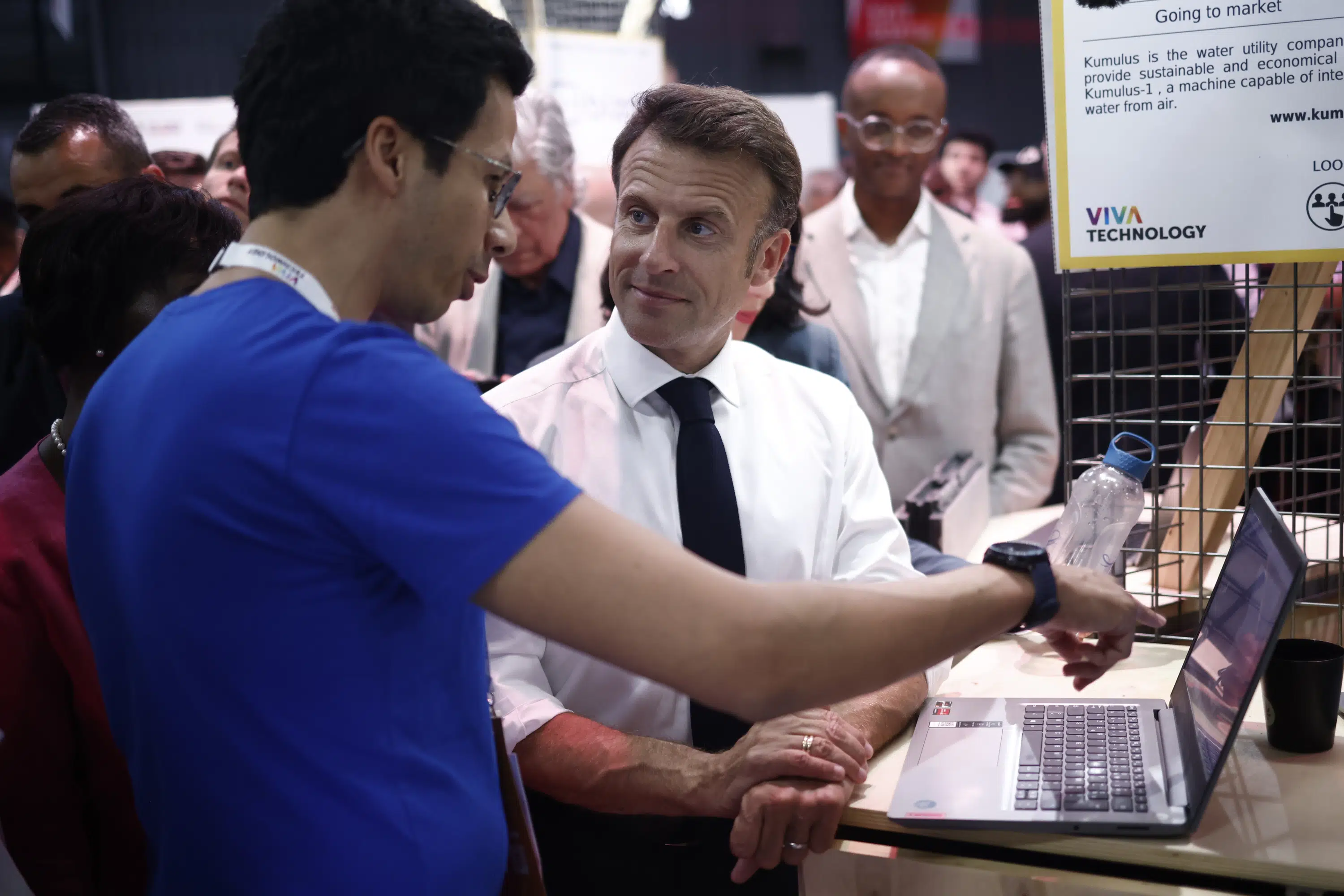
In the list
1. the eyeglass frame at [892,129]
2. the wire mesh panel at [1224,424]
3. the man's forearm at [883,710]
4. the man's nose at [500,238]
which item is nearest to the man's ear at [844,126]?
the eyeglass frame at [892,129]

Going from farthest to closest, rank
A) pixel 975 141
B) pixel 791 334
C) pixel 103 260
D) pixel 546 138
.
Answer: pixel 975 141, pixel 546 138, pixel 791 334, pixel 103 260

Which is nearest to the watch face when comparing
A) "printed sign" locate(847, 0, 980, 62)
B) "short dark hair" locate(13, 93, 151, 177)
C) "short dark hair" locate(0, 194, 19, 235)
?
"short dark hair" locate(13, 93, 151, 177)

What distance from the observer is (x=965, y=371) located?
342cm

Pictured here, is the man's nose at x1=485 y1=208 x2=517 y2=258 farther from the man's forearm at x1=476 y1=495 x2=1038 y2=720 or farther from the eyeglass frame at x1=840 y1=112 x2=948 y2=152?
the eyeglass frame at x1=840 y1=112 x2=948 y2=152

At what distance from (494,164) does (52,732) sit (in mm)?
872

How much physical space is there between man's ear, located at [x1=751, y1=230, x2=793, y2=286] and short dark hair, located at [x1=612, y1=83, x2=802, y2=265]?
→ 0.02 m

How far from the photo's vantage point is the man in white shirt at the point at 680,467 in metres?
1.53

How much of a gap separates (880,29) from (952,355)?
573 cm

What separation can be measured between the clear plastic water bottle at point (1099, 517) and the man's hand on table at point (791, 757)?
0.54 meters

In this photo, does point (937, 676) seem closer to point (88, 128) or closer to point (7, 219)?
point (88, 128)

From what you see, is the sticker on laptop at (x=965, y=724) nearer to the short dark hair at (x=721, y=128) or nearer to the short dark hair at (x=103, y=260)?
the short dark hair at (x=721, y=128)

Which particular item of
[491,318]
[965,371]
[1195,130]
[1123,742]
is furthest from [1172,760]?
[491,318]

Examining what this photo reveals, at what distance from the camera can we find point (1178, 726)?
1442 mm

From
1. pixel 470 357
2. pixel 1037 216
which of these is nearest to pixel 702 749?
pixel 470 357
